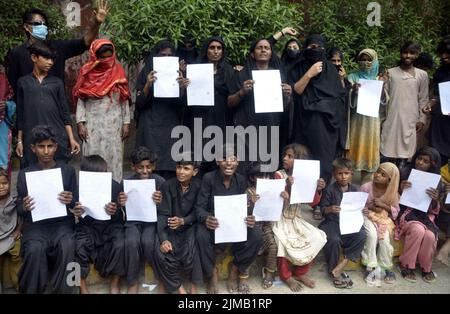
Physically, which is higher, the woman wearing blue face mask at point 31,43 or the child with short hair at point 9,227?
the woman wearing blue face mask at point 31,43

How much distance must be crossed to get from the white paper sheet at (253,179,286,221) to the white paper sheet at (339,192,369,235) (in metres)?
0.53

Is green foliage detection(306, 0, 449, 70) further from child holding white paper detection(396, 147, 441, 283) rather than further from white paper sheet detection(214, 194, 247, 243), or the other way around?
white paper sheet detection(214, 194, 247, 243)

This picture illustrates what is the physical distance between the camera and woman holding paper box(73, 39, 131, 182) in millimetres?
4238

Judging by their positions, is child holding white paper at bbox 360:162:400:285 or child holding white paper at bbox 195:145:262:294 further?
child holding white paper at bbox 360:162:400:285

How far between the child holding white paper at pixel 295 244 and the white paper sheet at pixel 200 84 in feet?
2.99

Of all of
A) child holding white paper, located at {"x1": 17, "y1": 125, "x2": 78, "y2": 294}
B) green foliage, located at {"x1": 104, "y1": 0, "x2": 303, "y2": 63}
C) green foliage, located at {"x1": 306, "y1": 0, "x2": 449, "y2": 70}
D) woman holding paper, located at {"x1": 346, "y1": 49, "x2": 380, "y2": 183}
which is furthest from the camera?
green foliage, located at {"x1": 306, "y1": 0, "x2": 449, "y2": 70}

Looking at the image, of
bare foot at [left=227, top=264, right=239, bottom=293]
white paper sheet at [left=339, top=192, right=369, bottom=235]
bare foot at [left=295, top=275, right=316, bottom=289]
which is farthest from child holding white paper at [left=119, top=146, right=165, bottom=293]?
white paper sheet at [left=339, top=192, right=369, bottom=235]

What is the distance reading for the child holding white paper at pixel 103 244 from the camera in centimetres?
352

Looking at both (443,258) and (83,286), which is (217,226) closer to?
(83,286)

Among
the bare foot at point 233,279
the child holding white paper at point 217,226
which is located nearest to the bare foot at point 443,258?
the child holding white paper at point 217,226

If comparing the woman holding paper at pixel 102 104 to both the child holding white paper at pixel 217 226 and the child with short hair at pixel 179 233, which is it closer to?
the child with short hair at pixel 179 233

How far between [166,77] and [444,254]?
287 centimetres

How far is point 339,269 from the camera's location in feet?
12.9
